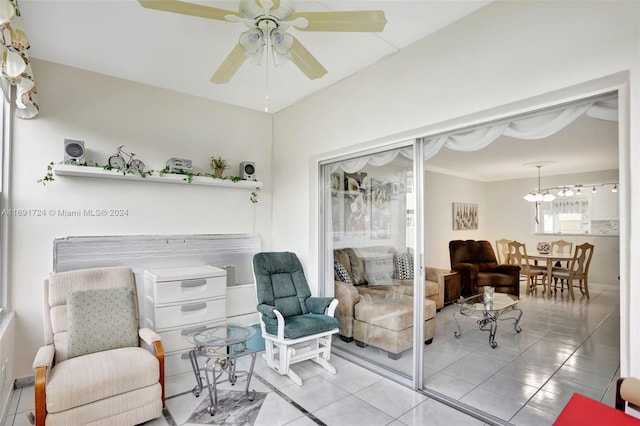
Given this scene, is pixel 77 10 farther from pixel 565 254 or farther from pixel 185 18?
pixel 565 254

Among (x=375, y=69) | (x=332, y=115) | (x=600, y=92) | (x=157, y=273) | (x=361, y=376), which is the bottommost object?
(x=361, y=376)

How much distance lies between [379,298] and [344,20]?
8.24ft

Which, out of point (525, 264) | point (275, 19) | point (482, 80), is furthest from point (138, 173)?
point (525, 264)

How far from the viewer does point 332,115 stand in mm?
3533

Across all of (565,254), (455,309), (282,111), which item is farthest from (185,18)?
(565,254)

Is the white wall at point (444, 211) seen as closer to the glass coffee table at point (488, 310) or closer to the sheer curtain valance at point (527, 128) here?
the sheer curtain valance at point (527, 128)

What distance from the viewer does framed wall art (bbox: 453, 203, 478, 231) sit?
4.13 metres

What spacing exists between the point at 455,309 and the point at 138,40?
4416mm

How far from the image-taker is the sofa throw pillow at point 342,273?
143 inches

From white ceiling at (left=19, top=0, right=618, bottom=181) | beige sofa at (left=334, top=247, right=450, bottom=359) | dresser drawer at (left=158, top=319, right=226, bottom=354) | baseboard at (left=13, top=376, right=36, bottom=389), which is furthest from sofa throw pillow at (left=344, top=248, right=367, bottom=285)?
baseboard at (left=13, top=376, right=36, bottom=389)

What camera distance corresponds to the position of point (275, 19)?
5.93ft

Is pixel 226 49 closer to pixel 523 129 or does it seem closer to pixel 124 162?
pixel 124 162

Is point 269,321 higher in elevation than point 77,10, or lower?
lower

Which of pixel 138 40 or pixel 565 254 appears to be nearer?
pixel 138 40
